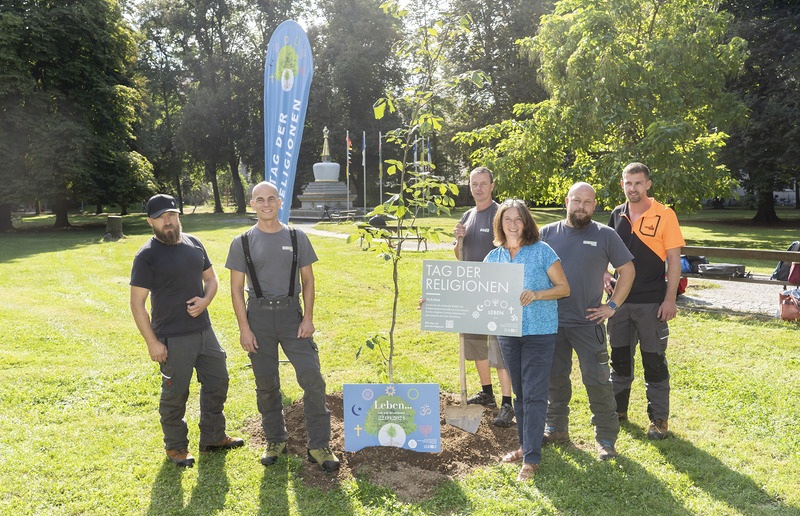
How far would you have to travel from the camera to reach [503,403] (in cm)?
489

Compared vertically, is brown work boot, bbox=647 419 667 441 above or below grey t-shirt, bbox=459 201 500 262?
below

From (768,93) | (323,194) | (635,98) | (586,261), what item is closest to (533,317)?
(586,261)

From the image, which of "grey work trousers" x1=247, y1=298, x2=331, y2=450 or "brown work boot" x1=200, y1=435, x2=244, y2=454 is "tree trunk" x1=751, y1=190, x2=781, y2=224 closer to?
"grey work trousers" x1=247, y1=298, x2=331, y2=450

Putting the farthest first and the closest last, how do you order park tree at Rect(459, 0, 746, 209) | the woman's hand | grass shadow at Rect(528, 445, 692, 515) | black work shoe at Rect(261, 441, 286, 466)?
park tree at Rect(459, 0, 746, 209), black work shoe at Rect(261, 441, 286, 466), the woman's hand, grass shadow at Rect(528, 445, 692, 515)

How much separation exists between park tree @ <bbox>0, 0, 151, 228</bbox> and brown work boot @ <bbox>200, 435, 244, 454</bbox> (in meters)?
24.4

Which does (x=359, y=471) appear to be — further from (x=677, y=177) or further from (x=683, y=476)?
(x=677, y=177)

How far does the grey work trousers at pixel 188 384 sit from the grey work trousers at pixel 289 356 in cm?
38

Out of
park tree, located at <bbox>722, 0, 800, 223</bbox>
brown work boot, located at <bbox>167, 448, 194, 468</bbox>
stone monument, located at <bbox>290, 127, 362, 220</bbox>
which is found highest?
park tree, located at <bbox>722, 0, 800, 223</bbox>

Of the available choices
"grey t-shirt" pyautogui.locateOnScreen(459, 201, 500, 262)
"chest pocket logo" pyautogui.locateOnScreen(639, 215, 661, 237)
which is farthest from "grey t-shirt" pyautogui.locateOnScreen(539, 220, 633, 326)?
"grey t-shirt" pyautogui.locateOnScreen(459, 201, 500, 262)

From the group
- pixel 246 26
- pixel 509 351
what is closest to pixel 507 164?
pixel 509 351

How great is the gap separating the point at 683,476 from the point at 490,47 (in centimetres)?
3519

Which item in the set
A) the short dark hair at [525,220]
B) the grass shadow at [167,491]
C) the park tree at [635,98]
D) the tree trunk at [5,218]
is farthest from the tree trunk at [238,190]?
the short dark hair at [525,220]

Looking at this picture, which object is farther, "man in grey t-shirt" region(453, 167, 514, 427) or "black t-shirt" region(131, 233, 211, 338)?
"man in grey t-shirt" region(453, 167, 514, 427)

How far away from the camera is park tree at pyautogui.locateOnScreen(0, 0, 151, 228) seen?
77.6 feet
